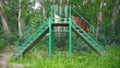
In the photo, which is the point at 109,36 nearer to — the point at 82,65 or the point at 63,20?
the point at 63,20

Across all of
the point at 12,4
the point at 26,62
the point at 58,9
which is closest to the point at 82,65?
the point at 26,62

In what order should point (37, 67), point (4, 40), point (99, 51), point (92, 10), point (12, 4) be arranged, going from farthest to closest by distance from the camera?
1. point (12, 4)
2. point (92, 10)
3. point (4, 40)
4. point (99, 51)
5. point (37, 67)

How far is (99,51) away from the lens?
14.5 m

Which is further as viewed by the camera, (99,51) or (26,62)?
(99,51)

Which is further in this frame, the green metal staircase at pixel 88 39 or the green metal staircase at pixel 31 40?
the green metal staircase at pixel 88 39

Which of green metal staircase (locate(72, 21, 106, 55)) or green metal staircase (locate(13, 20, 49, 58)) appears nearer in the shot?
green metal staircase (locate(13, 20, 49, 58))

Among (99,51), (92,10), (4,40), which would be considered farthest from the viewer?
(92,10)

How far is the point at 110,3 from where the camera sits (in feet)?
83.7

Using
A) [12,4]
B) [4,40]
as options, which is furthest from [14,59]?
[12,4]

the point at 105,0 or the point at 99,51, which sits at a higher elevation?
the point at 105,0

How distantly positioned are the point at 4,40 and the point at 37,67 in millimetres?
11475

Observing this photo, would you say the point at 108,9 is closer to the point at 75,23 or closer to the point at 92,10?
the point at 92,10

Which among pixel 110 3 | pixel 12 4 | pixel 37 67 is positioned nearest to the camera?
pixel 37 67

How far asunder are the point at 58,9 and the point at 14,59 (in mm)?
4166
